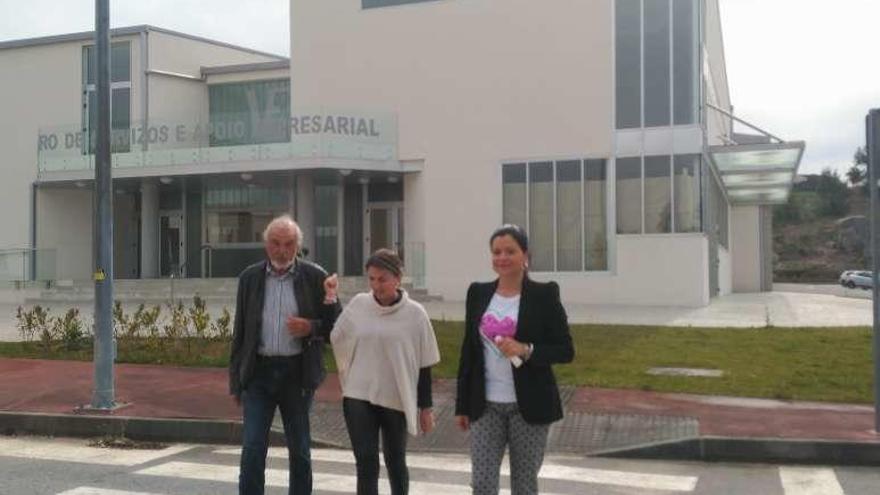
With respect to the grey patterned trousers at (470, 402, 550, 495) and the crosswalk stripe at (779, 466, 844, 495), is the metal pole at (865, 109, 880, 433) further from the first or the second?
the grey patterned trousers at (470, 402, 550, 495)

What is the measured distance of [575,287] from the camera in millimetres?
26250

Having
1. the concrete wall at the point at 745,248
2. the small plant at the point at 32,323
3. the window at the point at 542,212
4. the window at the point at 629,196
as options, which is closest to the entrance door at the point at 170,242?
the window at the point at 542,212

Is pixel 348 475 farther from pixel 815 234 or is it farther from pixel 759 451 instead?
pixel 815 234

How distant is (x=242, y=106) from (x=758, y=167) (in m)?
17.5

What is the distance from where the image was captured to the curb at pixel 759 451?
26.6ft

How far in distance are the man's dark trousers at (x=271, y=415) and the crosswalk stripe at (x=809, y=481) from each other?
371cm

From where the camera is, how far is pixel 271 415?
557 cm

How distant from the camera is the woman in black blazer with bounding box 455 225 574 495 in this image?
4562 millimetres

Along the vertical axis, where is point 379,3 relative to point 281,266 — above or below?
above

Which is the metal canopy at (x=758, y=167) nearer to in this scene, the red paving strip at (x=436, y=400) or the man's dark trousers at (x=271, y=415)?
the red paving strip at (x=436, y=400)

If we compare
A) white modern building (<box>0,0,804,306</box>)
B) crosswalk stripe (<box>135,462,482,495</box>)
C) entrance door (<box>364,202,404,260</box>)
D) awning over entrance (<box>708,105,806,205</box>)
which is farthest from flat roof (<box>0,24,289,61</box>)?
crosswalk stripe (<box>135,462,482,495</box>)

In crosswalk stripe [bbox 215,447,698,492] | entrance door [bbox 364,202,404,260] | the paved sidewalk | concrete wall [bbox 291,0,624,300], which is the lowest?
crosswalk stripe [bbox 215,447,698,492]

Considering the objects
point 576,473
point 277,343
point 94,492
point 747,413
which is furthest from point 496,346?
point 747,413

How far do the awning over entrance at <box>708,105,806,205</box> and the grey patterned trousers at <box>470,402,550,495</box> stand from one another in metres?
22.6
